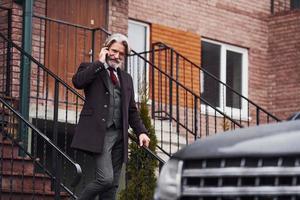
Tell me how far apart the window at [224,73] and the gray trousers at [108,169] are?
7.45 metres

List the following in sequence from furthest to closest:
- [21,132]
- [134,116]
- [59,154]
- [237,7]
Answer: [237,7] < [21,132] < [59,154] < [134,116]

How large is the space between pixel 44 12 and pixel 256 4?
216 inches

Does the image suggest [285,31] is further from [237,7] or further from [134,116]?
[134,116]

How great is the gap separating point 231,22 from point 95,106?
27.5 ft

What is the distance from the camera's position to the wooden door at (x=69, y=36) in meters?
11.3

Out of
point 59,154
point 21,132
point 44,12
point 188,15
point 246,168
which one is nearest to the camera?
point 246,168

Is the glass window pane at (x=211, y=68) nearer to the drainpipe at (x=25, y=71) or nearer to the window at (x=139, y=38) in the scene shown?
the window at (x=139, y=38)

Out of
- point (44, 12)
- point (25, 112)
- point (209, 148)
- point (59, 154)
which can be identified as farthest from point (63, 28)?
point (209, 148)

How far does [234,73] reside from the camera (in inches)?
602

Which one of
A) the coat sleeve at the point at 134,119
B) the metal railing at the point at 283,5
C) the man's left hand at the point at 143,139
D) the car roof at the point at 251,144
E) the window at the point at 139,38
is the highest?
the metal railing at the point at 283,5

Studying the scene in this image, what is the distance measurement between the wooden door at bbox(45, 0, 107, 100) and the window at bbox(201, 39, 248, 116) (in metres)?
3.04

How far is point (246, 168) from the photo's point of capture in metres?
3.42

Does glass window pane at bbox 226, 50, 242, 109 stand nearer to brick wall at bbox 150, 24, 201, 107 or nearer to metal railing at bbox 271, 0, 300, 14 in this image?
brick wall at bbox 150, 24, 201, 107

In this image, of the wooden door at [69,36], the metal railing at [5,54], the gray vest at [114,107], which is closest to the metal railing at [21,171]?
the metal railing at [5,54]
